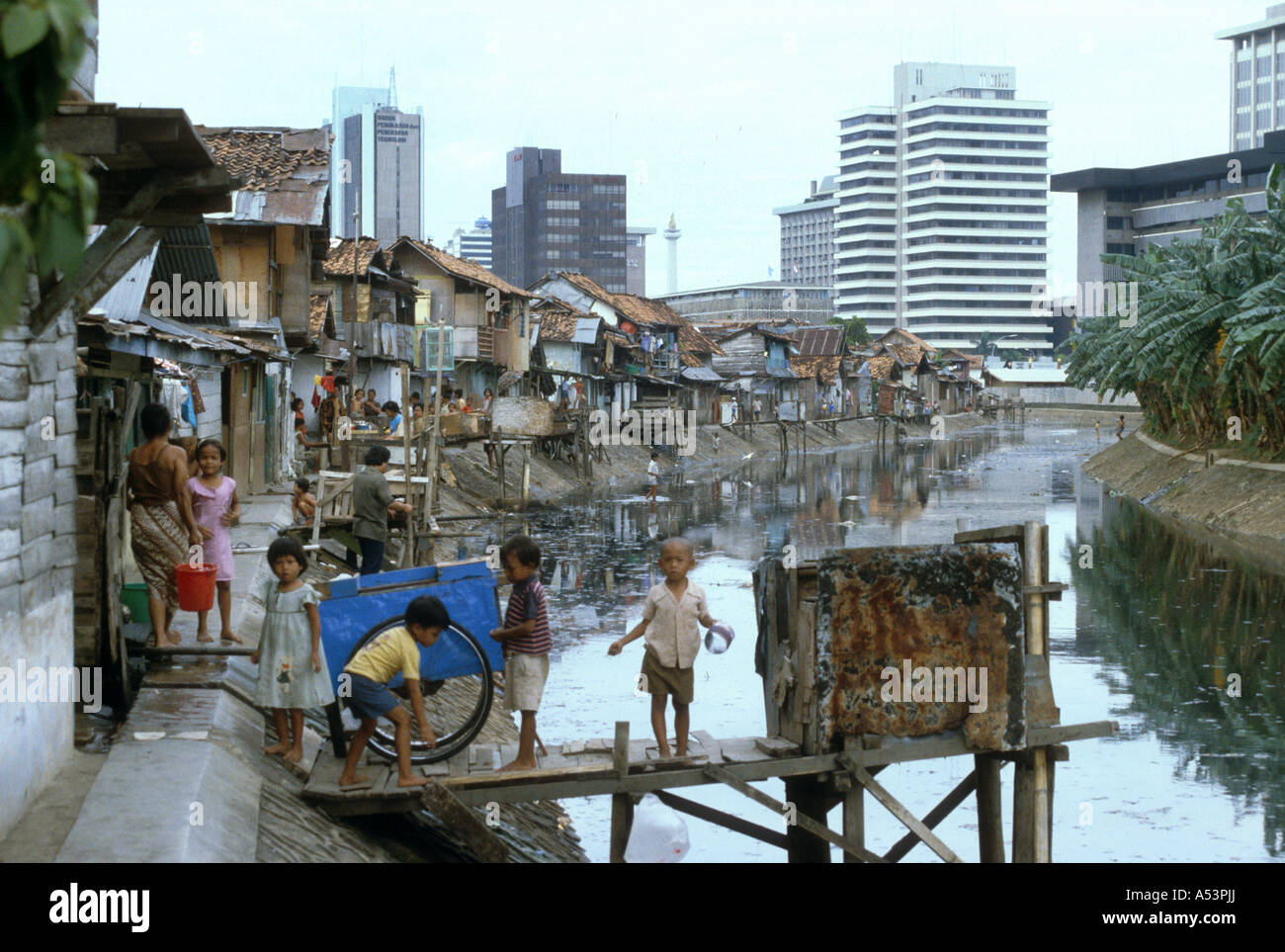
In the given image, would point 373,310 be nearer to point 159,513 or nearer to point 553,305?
point 553,305

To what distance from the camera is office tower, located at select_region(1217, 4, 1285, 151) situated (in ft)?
561

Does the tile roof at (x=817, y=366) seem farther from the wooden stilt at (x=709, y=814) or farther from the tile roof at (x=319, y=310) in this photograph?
the wooden stilt at (x=709, y=814)

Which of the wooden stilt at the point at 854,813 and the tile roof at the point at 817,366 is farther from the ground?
the tile roof at the point at 817,366

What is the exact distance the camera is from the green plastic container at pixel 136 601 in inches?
450

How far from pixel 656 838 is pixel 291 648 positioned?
10.8ft

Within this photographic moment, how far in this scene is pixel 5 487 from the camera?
7551 millimetres

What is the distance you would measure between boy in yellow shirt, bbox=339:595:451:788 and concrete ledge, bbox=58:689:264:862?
0.87 metres

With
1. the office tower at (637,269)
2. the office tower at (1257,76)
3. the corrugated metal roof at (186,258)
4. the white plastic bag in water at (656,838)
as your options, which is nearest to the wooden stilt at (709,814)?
the white plastic bag in water at (656,838)

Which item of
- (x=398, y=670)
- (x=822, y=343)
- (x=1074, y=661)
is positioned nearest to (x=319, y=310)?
(x=1074, y=661)

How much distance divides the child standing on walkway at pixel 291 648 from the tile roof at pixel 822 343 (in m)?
90.1

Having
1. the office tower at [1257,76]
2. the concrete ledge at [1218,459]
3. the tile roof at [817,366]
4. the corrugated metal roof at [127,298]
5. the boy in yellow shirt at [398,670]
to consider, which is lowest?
the boy in yellow shirt at [398,670]

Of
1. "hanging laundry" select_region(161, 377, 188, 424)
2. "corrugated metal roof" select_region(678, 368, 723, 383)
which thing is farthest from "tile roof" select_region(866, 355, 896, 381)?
"hanging laundry" select_region(161, 377, 188, 424)
